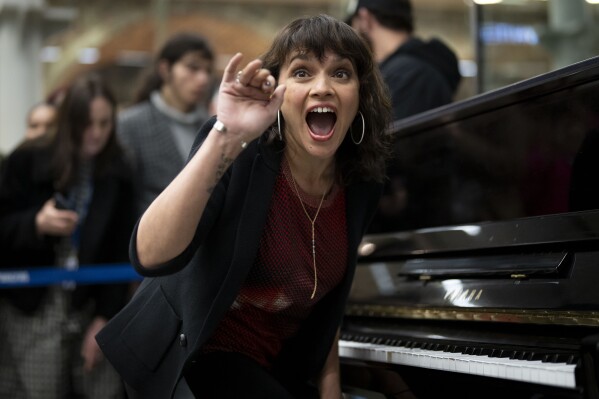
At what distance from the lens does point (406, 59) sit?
12.7ft

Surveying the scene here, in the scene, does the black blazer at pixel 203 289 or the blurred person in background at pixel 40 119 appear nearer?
the black blazer at pixel 203 289

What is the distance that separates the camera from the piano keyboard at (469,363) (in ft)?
6.45

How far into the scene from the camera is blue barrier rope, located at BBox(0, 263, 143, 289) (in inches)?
157

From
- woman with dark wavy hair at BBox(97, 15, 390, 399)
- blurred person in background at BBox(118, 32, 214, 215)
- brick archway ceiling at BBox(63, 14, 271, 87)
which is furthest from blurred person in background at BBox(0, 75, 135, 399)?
brick archway ceiling at BBox(63, 14, 271, 87)

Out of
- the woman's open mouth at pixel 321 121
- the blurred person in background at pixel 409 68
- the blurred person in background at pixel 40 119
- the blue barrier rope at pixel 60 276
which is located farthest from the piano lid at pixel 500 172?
the blurred person in background at pixel 40 119

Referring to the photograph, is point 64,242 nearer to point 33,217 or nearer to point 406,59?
point 33,217

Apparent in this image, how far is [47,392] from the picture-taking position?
3984 mm

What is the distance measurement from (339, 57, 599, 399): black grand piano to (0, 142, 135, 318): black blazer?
1.46 m

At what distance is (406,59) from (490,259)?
1.49 metres

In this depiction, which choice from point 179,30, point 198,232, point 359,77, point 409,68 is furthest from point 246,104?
point 179,30

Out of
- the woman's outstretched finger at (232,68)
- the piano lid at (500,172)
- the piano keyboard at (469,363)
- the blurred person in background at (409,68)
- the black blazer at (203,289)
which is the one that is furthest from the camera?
the blurred person in background at (409,68)

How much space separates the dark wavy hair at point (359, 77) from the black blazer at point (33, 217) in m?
1.98

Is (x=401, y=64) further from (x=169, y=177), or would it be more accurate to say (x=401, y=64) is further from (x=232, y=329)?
(x=232, y=329)

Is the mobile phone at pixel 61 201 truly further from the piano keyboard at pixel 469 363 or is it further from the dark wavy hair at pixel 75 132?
the piano keyboard at pixel 469 363
